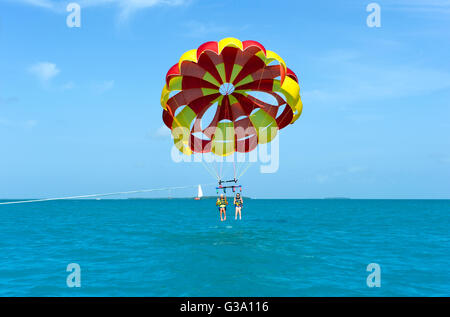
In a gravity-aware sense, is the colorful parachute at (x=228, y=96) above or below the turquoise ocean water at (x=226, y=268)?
above

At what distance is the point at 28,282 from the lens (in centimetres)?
1119

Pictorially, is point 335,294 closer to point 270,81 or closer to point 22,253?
point 270,81

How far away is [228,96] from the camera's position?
61.3 feet

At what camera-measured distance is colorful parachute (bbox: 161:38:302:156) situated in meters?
15.6

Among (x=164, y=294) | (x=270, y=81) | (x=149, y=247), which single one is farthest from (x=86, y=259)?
(x=270, y=81)

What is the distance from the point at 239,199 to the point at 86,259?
927 cm

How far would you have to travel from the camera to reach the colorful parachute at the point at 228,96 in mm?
15614

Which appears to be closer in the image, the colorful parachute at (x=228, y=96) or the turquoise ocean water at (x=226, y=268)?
the turquoise ocean water at (x=226, y=268)

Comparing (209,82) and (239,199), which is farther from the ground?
(209,82)

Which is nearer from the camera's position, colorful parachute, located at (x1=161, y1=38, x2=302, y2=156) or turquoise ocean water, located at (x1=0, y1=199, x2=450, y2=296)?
turquoise ocean water, located at (x1=0, y1=199, x2=450, y2=296)

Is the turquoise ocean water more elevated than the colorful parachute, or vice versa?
the colorful parachute

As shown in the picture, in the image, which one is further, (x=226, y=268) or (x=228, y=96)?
(x=228, y=96)

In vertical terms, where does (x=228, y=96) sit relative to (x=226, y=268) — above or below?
above
